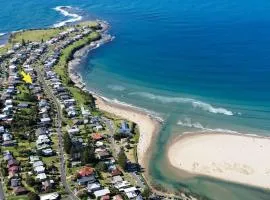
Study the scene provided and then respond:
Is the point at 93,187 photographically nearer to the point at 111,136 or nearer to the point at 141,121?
the point at 111,136

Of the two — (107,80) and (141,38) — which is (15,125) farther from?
(141,38)

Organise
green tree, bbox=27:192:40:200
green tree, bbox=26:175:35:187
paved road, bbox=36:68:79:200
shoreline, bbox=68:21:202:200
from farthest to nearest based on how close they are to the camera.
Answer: shoreline, bbox=68:21:202:200 < paved road, bbox=36:68:79:200 < green tree, bbox=26:175:35:187 < green tree, bbox=27:192:40:200

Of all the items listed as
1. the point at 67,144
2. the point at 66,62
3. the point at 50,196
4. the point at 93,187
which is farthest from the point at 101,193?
the point at 66,62

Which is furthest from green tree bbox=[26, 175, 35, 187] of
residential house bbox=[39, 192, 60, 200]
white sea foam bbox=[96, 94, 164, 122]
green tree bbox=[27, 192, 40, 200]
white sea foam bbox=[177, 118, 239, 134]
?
white sea foam bbox=[177, 118, 239, 134]

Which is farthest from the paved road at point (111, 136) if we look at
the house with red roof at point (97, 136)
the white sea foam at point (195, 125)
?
the white sea foam at point (195, 125)

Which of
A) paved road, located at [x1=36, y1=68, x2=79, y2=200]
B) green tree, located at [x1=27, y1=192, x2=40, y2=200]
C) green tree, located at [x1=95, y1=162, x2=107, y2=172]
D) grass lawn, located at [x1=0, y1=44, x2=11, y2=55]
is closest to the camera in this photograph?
green tree, located at [x1=27, y1=192, x2=40, y2=200]

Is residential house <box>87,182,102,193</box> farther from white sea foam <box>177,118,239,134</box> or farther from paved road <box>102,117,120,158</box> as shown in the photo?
white sea foam <box>177,118,239,134</box>
